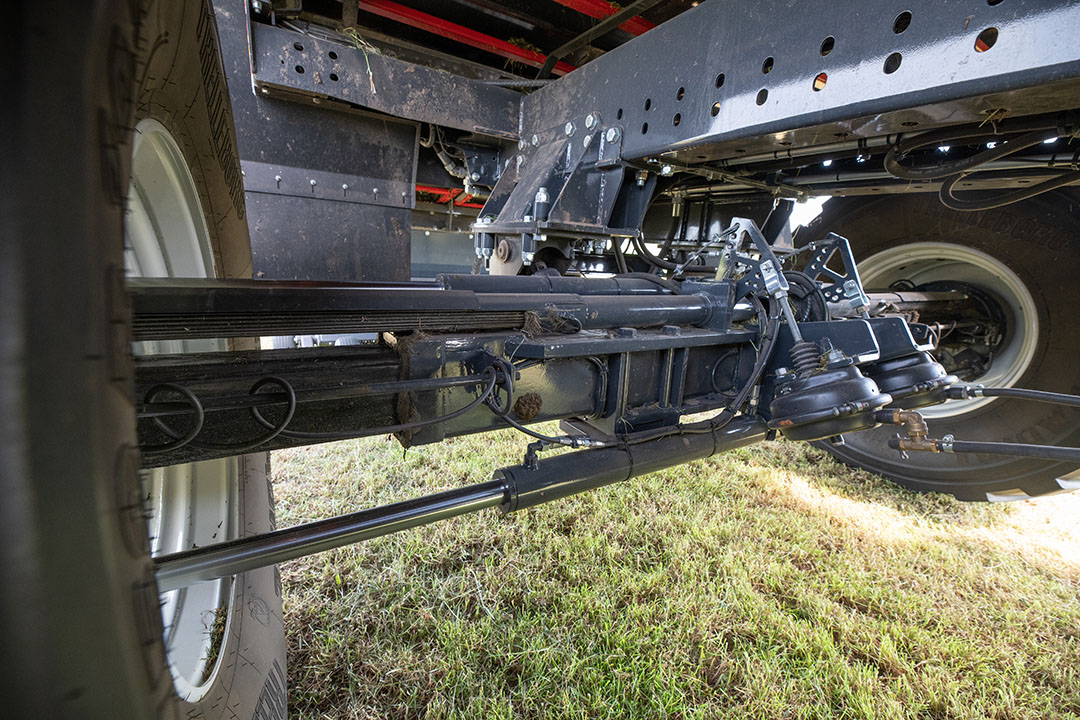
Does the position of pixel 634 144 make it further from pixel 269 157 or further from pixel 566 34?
pixel 269 157

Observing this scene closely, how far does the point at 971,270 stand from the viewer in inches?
111

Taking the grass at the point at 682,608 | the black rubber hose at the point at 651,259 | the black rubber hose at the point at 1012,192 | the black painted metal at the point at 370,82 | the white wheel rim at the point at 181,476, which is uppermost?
the black painted metal at the point at 370,82

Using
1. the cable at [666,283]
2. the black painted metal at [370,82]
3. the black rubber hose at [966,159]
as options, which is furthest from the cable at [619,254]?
the black rubber hose at [966,159]

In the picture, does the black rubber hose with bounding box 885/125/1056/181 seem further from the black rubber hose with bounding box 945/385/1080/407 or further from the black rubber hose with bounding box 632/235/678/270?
the black rubber hose with bounding box 632/235/678/270

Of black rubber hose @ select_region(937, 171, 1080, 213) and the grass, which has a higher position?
black rubber hose @ select_region(937, 171, 1080, 213)

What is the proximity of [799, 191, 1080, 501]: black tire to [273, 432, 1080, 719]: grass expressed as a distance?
0.78 feet

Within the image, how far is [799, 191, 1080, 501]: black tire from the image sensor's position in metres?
2.33

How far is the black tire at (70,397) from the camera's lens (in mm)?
373

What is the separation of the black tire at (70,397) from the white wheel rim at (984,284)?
3.56 m

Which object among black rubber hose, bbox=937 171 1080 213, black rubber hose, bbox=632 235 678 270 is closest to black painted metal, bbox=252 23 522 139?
black rubber hose, bbox=632 235 678 270

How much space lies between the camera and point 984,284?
107 inches

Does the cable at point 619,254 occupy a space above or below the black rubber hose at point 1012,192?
below

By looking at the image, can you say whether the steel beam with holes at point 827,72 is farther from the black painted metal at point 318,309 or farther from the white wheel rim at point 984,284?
the white wheel rim at point 984,284

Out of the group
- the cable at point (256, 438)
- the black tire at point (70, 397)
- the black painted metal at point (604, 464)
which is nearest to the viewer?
the black tire at point (70, 397)
